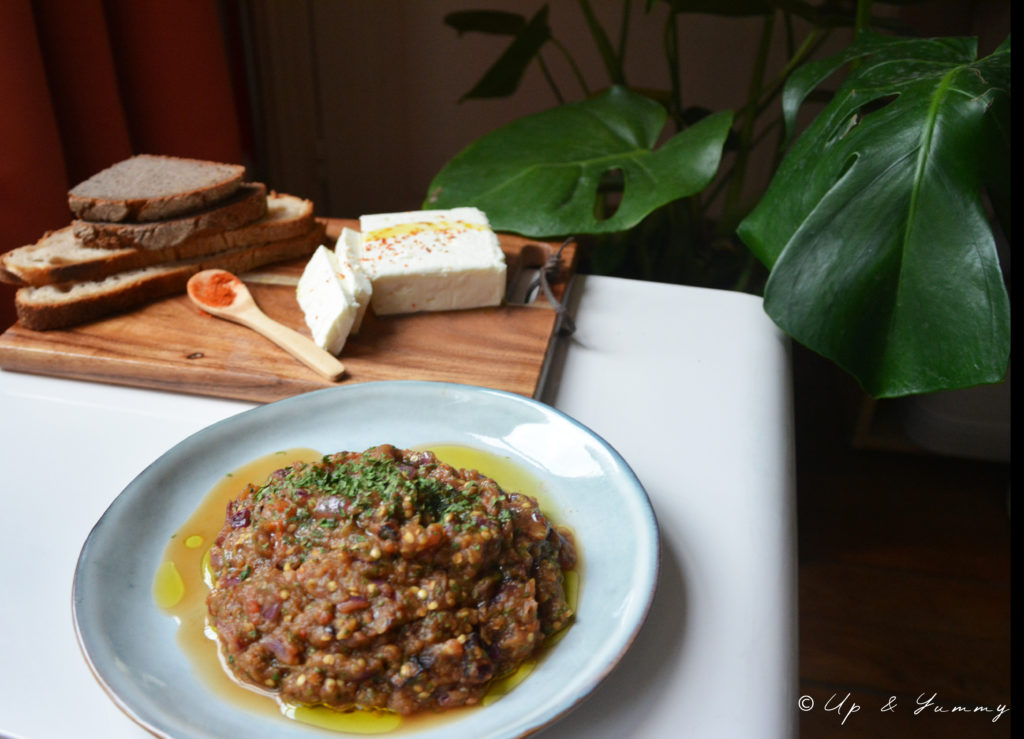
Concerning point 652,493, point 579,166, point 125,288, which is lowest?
point 652,493

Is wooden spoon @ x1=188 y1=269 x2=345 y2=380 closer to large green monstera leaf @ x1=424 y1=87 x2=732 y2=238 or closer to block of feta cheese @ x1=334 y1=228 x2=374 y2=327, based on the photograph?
block of feta cheese @ x1=334 y1=228 x2=374 y2=327

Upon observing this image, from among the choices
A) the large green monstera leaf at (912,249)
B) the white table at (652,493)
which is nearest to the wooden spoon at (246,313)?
the white table at (652,493)

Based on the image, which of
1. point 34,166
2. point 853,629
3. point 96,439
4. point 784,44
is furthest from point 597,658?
point 784,44

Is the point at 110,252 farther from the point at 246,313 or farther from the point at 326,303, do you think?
the point at 326,303

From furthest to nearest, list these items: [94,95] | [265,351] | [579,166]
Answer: [94,95] < [579,166] < [265,351]

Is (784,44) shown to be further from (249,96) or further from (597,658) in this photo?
(597,658)

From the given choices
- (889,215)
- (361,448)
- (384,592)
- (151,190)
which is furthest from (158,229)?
(889,215)

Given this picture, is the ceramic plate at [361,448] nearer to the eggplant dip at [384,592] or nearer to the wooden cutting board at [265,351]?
the eggplant dip at [384,592]
